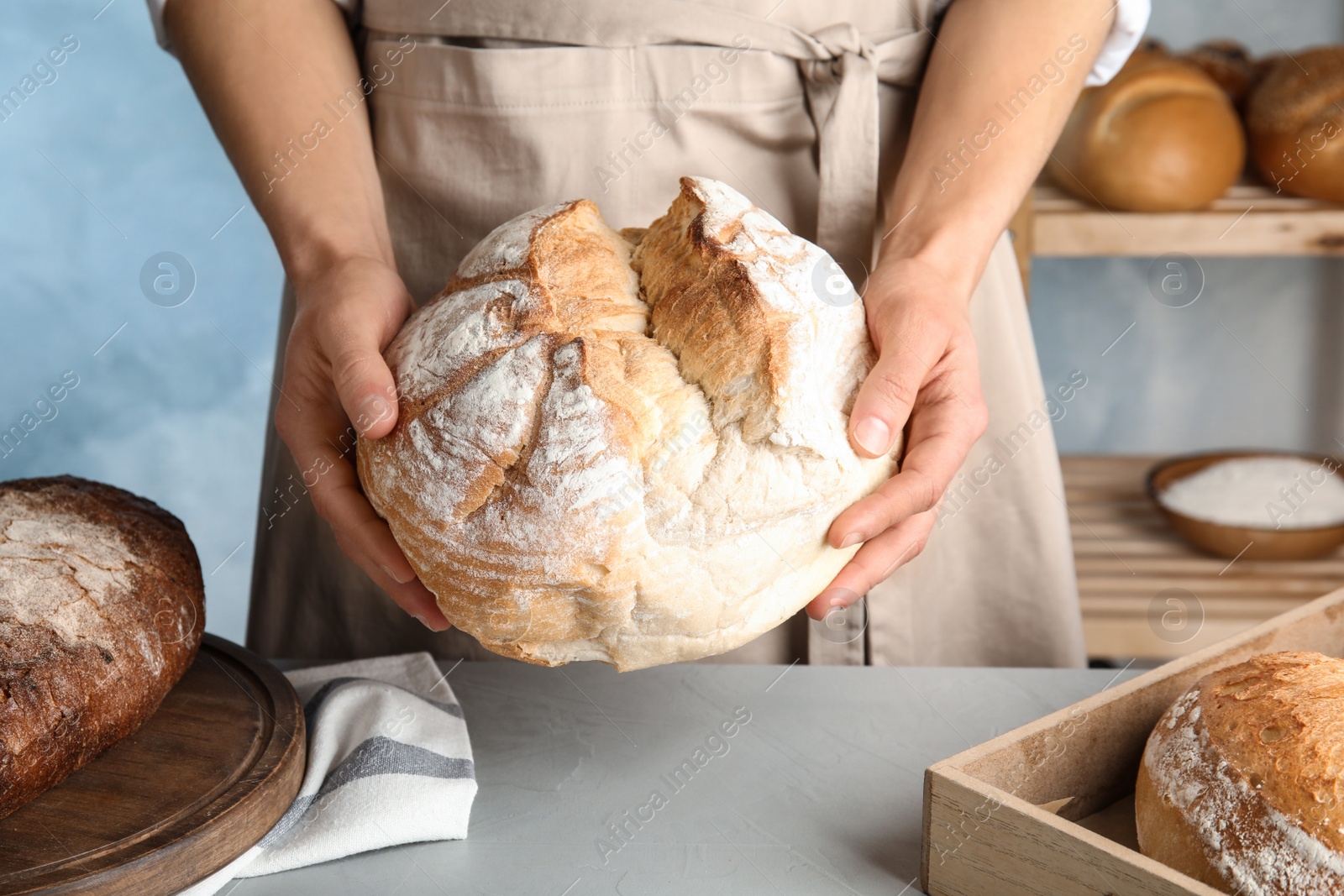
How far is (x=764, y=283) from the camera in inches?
36.2

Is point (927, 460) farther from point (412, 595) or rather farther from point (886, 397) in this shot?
point (412, 595)

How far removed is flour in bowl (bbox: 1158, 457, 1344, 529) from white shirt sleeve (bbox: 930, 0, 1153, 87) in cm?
116

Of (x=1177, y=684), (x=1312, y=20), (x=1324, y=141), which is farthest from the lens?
(x=1312, y=20)

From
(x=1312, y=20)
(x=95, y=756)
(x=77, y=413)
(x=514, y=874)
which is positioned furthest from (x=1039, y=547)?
(x=77, y=413)

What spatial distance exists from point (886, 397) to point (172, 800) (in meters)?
0.67

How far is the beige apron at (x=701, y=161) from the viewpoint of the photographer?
1244 millimetres

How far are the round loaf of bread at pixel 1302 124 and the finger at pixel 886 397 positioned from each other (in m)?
1.44

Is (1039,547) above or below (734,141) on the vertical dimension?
below

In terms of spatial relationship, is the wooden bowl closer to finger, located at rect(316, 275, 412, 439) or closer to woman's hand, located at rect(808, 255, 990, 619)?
woman's hand, located at rect(808, 255, 990, 619)

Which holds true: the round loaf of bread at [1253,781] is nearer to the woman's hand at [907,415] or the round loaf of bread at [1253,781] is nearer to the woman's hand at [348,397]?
the woman's hand at [907,415]

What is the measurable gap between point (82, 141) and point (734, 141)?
6.35ft

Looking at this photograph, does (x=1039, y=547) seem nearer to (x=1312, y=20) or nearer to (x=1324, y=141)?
(x=1324, y=141)

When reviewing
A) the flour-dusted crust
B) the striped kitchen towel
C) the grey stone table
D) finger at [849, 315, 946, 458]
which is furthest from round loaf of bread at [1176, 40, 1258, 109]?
the flour-dusted crust

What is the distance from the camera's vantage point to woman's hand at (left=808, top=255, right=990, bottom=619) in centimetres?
92
